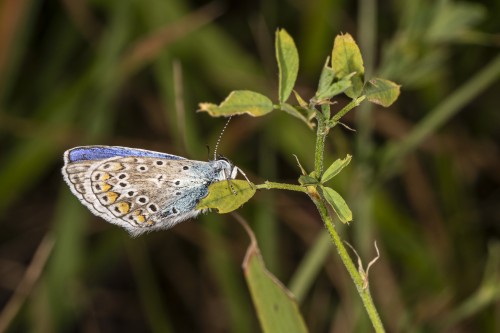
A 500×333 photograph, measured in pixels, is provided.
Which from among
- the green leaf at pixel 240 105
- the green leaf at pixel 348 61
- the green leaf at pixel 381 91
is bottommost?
the green leaf at pixel 240 105

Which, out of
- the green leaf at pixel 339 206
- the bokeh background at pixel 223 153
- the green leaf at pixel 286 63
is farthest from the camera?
the bokeh background at pixel 223 153

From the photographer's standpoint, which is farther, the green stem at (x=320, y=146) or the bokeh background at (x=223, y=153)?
the bokeh background at (x=223, y=153)

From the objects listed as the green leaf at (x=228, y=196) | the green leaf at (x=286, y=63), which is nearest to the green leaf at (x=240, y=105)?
Result: the green leaf at (x=286, y=63)

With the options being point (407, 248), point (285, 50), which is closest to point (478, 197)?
point (407, 248)

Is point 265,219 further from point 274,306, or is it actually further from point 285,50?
point 285,50

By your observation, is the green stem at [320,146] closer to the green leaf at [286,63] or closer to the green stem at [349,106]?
the green stem at [349,106]

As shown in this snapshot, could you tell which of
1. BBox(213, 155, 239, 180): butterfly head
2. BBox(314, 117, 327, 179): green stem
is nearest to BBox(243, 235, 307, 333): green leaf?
BBox(213, 155, 239, 180): butterfly head

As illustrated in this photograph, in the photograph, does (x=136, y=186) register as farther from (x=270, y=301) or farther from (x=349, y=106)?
(x=349, y=106)
